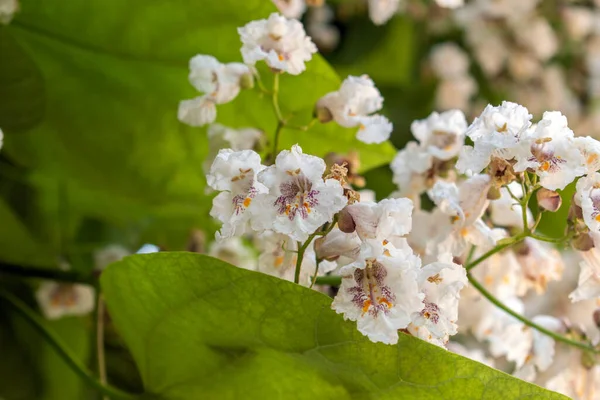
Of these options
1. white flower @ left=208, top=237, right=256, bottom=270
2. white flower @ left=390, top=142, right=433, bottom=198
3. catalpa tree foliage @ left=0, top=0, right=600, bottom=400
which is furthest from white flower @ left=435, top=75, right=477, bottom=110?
white flower @ left=390, top=142, right=433, bottom=198

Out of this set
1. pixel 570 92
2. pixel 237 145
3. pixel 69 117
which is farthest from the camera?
pixel 570 92

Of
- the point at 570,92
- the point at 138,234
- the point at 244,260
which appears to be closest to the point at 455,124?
the point at 244,260

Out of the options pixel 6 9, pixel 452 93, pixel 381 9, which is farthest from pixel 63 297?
pixel 452 93

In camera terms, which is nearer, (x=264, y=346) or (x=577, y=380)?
(x=264, y=346)

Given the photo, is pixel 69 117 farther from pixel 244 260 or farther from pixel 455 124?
pixel 455 124

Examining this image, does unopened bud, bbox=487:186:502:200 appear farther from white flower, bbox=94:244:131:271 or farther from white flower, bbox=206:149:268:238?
white flower, bbox=94:244:131:271

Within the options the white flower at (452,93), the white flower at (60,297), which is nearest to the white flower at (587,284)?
the white flower at (60,297)

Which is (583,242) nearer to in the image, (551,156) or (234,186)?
(551,156)
